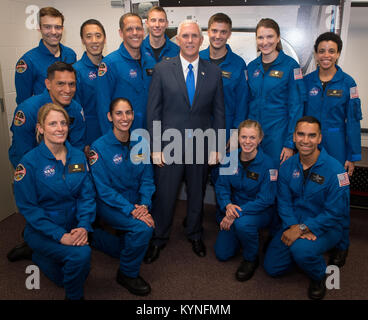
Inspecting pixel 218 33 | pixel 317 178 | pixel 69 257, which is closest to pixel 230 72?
pixel 218 33

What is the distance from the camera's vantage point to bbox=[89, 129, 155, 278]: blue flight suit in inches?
91.2

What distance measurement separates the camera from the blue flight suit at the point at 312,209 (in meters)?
Answer: 2.30

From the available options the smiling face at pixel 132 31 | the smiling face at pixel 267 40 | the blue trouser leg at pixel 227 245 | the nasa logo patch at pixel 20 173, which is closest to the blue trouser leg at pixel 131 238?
the nasa logo patch at pixel 20 173

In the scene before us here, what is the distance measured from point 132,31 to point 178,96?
67 centimetres

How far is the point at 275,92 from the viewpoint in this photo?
272cm

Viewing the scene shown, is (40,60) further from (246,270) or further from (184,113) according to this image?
(246,270)

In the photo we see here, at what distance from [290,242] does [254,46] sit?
212 cm

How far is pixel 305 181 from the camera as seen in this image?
2422 millimetres

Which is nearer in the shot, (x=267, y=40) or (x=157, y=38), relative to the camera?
(x=267, y=40)

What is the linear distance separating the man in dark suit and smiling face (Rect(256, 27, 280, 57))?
424mm

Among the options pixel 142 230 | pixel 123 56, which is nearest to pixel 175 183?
pixel 142 230

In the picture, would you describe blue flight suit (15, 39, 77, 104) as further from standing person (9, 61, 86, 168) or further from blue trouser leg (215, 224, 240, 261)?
blue trouser leg (215, 224, 240, 261)

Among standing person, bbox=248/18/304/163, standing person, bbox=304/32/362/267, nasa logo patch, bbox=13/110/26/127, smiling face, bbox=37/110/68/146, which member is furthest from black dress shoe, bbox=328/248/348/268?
nasa logo patch, bbox=13/110/26/127

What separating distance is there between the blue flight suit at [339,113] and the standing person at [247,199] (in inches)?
19.8
